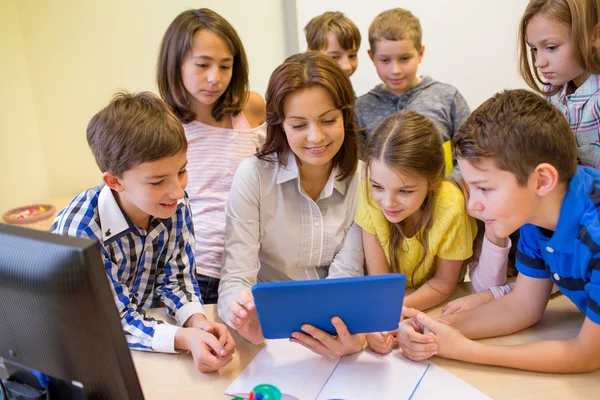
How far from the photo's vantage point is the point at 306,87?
3.95 ft

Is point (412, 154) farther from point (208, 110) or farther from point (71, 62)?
point (71, 62)

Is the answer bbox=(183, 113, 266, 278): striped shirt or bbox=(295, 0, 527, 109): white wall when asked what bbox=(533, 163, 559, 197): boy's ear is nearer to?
bbox=(183, 113, 266, 278): striped shirt

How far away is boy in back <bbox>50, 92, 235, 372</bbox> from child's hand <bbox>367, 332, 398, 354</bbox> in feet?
0.88

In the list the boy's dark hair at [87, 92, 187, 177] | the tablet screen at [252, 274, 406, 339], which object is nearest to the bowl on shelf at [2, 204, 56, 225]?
the boy's dark hair at [87, 92, 187, 177]

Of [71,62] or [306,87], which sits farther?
[71,62]

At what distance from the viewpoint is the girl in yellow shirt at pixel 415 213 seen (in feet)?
3.78

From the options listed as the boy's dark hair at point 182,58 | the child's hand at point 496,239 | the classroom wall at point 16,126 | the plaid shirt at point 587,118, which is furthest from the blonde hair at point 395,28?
the classroom wall at point 16,126

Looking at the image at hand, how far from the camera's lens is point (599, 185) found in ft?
3.00

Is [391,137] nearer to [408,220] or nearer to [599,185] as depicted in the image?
[408,220]

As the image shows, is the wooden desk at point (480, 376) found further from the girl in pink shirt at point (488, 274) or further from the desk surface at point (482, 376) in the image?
the girl in pink shirt at point (488, 274)

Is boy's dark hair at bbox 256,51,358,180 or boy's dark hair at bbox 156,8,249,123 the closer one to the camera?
boy's dark hair at bbox 256,51,358,180

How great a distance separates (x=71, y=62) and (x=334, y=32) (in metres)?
1.45

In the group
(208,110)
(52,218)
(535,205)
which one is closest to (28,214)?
(52,218)

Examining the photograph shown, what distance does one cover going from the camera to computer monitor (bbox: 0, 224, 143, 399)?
1.81 ft
